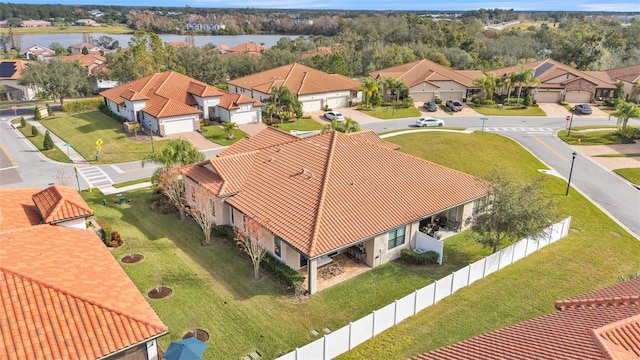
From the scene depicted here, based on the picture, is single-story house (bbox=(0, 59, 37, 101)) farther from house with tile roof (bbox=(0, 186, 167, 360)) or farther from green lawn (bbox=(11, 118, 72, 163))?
house with tile roof (bbox=(0, 186, 167, 360))

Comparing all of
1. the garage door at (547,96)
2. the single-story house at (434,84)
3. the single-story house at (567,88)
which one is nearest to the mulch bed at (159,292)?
the single-story house at (434,84)

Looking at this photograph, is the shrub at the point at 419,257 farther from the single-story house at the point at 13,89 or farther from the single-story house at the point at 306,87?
the single-story house at the point at 13,89

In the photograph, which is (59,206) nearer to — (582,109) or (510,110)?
(510,110)

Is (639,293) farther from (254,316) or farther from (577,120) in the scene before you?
(577,120)

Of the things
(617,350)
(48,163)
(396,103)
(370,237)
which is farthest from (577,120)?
(48,163)

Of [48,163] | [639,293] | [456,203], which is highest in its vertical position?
[639,293]
